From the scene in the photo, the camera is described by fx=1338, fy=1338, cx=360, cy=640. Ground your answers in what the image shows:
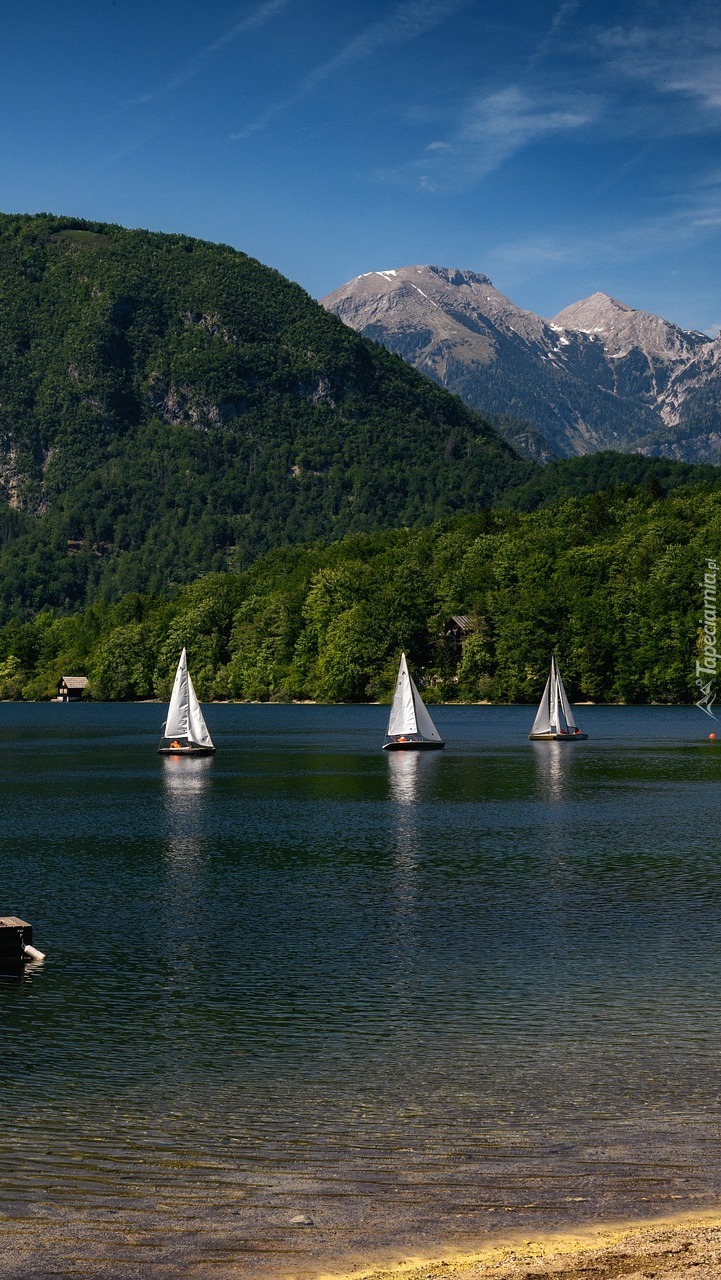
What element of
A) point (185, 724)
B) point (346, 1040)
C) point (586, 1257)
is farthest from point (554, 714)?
point (586, 1257)

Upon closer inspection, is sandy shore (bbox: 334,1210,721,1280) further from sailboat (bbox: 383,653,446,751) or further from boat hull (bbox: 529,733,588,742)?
boat hull (bbox: 529,733,588,742)

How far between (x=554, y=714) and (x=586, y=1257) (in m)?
113

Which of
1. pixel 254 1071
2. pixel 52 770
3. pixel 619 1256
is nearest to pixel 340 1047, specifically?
pixel 254 1071

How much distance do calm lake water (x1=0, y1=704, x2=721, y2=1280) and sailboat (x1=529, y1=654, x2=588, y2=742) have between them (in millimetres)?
65734

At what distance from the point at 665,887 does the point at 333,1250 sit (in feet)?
93.3

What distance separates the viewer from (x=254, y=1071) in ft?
70.9

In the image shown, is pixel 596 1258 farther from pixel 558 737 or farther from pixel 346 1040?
pixel 558 737

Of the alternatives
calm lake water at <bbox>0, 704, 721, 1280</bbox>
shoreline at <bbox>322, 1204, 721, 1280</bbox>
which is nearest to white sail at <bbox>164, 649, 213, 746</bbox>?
calm lake water at <bbox>0, 704, 721, 1280</bbox>

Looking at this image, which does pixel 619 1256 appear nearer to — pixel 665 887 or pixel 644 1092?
pixel 644 1092

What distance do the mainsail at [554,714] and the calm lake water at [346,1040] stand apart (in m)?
66.2

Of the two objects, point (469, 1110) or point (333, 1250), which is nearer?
point (333, 1250)

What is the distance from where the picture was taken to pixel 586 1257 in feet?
44.4

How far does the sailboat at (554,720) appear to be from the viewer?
125062 millimetres

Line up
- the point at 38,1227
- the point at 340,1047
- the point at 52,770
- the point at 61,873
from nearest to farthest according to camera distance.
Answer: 1. the point at 38,1227
2. the point at 340,1047
3. the point at 61,873
4. the point at 52,770
